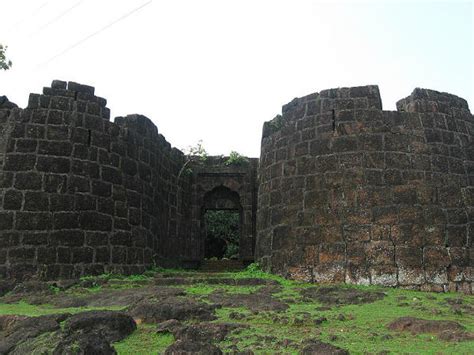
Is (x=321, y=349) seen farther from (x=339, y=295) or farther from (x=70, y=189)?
(x=70, y=189)

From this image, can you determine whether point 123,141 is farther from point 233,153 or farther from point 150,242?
point 233,153

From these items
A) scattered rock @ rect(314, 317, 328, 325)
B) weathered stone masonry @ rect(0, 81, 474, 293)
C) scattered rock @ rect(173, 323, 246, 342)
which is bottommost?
scattered rock @ rect(173, 323, 246, 342)

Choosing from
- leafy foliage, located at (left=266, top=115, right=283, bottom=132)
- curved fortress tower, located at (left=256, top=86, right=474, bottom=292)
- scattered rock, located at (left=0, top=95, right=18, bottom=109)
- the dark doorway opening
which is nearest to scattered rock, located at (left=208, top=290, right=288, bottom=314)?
curved fortress tower, located at (left=256, top=86, right=474, bottom=292)

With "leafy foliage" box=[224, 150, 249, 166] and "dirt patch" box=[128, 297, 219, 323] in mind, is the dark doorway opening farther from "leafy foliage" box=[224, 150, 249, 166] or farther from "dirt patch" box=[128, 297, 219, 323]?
"dirt patch" box=[128, 297, 219, 323]

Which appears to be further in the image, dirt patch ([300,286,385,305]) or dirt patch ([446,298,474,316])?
dirt patch ([300,286,385,305])

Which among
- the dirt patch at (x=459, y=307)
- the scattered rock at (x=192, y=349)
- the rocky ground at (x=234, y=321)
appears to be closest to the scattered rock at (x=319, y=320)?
the rocky ground at (x=234, y=321)

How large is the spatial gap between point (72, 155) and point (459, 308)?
7206 mm

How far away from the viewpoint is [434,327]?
470 centimetres

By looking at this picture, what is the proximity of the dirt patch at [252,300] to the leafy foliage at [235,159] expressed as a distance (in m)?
8.52

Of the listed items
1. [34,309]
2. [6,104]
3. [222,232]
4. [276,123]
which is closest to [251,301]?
[34,309]

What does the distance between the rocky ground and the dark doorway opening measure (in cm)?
1805

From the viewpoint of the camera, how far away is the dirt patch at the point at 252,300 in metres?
5.98

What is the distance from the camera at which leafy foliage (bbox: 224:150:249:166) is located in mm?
15602

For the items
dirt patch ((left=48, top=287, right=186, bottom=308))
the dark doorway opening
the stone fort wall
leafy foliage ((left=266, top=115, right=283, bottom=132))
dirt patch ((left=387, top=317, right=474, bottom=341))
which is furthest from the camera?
the dark doorway opening
